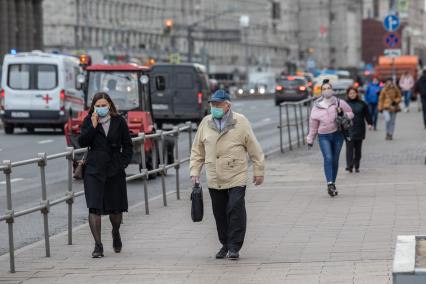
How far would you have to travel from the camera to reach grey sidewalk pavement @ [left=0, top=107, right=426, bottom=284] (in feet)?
36.5

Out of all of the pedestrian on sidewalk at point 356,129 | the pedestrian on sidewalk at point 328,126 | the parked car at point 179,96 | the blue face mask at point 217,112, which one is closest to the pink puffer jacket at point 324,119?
the pedestrian on sidewalk at point 328,126

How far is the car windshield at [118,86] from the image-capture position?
25322 mm

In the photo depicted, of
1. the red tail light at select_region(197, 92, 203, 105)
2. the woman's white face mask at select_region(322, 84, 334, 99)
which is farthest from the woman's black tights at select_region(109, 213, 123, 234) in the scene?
the red tail light at select_region(197, 92, 203, 105)

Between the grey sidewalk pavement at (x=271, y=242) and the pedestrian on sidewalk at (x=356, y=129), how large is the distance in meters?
1.67

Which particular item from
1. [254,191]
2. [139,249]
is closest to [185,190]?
[254,191]

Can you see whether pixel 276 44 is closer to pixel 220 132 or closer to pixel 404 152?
pixel 404 152

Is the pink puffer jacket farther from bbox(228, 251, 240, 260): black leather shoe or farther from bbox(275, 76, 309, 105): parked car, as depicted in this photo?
bbox(275, 76, 309, 105): parked car

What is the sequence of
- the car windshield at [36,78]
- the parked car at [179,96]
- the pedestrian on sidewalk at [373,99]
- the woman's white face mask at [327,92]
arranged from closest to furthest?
the woman's white face mask at [327,92], the pedestrian on sidewalk at [373,99], the car windshield at [36,78], the parked car at [179,96]

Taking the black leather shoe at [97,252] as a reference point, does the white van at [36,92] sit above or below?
above

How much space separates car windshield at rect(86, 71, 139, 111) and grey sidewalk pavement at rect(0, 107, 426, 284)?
16.4ft

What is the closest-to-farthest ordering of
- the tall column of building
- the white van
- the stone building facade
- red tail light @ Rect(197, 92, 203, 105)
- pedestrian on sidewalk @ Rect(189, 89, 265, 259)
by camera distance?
pedestrian on sidewalk @ Rect(189, 89, 265, 259), the white van, red tail light @ Rect(197, 92, 203, 105), the tall column of building, the stone building facade

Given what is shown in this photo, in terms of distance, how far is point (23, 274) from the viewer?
38.2 ft

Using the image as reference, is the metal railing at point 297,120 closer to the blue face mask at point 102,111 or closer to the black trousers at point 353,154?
the black trousers at point 353,154

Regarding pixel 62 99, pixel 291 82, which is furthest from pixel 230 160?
pixel 291 82
